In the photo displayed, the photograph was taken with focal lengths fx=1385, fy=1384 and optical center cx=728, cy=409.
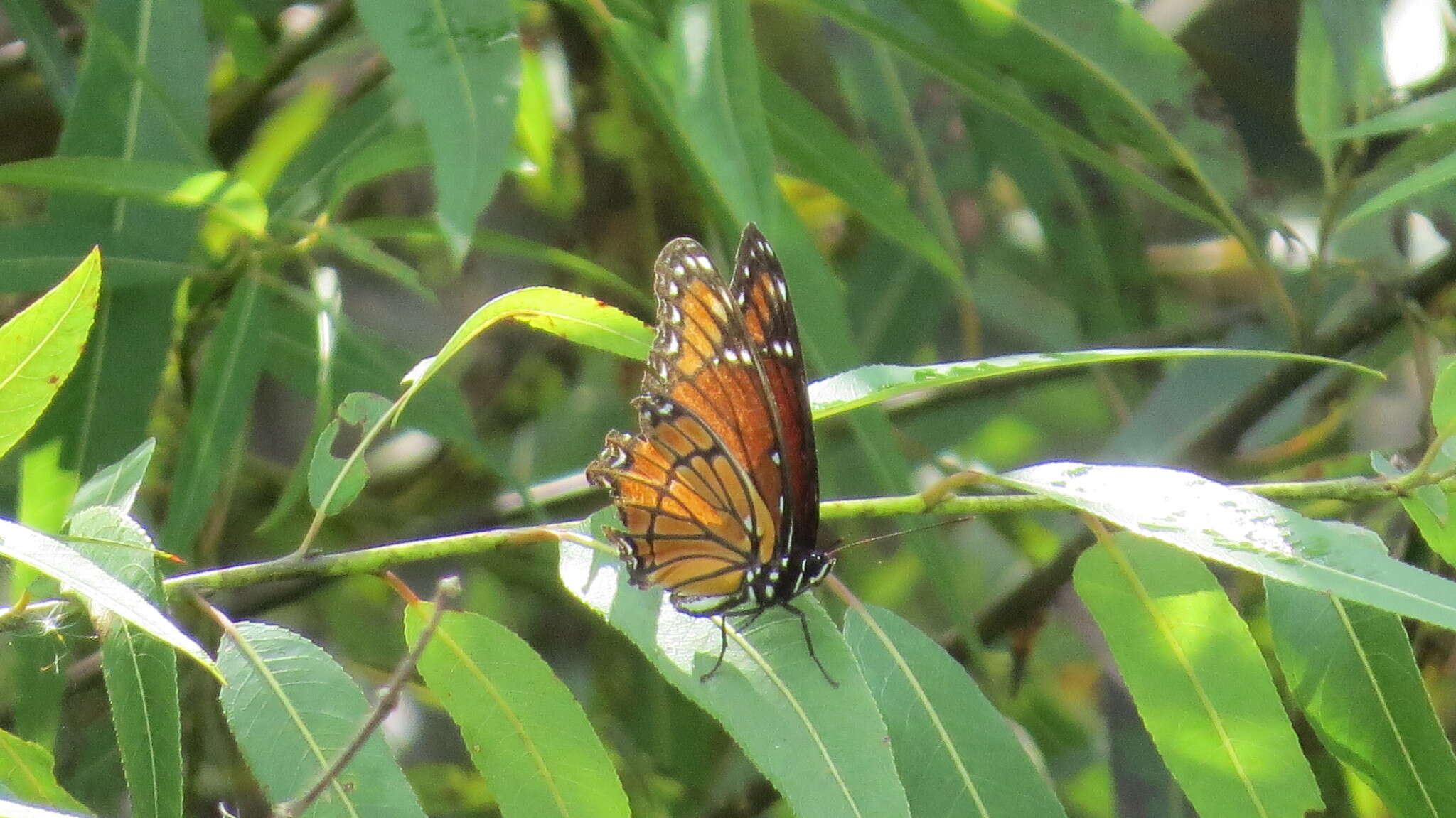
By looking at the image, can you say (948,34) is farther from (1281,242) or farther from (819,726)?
(1281,242)

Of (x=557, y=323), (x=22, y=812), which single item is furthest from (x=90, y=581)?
(x=557, y=323)

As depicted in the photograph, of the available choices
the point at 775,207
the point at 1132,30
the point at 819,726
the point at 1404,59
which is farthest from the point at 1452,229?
the point at 819,726

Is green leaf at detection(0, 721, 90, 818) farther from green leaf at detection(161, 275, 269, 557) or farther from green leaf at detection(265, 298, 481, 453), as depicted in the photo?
green leaf at detection(265, 298, 481, 453)

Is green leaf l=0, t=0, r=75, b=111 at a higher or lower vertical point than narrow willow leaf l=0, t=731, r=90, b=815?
higher

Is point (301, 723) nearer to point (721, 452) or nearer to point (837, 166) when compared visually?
point (721, 452)

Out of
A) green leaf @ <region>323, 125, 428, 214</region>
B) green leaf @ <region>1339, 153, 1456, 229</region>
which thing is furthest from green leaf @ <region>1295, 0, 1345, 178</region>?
green leaf @ <region>323, 125, 428, 214</region>

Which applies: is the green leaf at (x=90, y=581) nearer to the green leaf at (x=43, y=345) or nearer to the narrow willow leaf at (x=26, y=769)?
the green leaf at (x=43, y=345)

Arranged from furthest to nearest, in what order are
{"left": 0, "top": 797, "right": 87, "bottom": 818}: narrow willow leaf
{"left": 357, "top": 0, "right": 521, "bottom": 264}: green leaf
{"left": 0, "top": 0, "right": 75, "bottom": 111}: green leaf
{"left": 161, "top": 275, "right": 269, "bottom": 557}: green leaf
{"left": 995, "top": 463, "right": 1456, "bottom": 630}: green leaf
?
{"left": 0, "top": 0, "right": 75, "bottom": 111}: green leaf
{"left": 161, "top": 275, "right": 269, "bottom": 557}: green leaf
{"left": 357, "top": 0, "right": 521, "bottom": 264}: green leaf
{"left": 995, "top": 463, "right": 1456, "bottom": 630}: green leaf
{"left": 0, "top": 797, "right": 87, "bottom": 818}: narrow willow leaf
